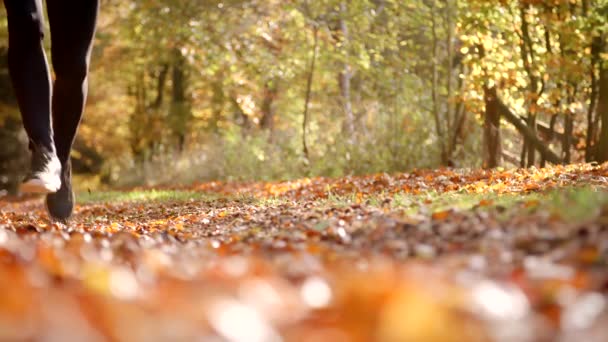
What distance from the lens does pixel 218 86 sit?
22156 mm

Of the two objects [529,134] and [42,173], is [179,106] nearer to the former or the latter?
[529,134]

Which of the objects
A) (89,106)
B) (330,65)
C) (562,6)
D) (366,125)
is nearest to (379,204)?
(562,6)

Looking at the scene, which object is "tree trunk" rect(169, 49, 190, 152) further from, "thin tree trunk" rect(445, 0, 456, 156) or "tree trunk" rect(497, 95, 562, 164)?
"tree trunk" rect(497, 95, 562, 164)

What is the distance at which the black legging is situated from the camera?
12.8ft

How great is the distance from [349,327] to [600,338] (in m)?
0.36

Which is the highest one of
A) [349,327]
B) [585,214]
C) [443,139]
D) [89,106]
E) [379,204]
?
[349,327]

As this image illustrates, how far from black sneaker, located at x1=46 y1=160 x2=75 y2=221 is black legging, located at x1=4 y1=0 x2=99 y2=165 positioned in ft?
0.39

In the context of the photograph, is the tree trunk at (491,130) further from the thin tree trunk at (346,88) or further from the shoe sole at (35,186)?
the shoe sole at (35,186)

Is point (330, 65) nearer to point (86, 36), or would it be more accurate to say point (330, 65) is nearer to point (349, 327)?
point (86, 36)

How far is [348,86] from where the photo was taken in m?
17.6

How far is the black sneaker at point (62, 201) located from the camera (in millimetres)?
4559

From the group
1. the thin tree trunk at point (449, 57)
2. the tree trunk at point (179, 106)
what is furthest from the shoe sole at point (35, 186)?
the tree trunk at point (179, 106)

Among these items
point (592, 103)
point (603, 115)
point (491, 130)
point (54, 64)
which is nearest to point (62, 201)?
point (54, 64)

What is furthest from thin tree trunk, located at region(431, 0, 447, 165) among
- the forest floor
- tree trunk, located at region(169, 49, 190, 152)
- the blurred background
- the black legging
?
tree trunk, located at region(169, 49, 190, 152)
